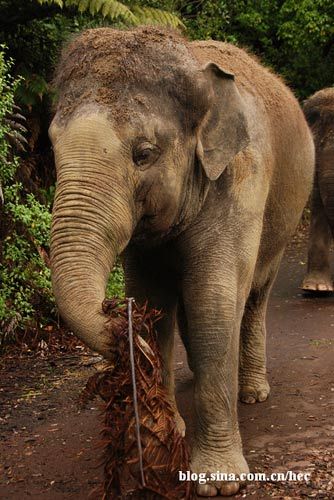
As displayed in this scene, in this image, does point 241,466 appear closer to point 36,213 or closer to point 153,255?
point 153,255

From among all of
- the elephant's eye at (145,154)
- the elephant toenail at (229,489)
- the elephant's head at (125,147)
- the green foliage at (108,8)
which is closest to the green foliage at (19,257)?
the green foliage at (108,8)

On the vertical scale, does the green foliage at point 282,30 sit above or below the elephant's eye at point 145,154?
below

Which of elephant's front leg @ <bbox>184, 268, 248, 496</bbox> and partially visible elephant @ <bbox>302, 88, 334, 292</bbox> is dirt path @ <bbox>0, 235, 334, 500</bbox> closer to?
elephant's front leg @ <bbox>184, 268, 248, 496</bbox>

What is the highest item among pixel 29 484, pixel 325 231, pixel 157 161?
pixel 157 161

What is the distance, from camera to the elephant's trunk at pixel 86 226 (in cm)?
380

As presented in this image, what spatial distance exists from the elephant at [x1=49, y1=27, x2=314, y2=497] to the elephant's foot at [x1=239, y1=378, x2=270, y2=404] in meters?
0.87

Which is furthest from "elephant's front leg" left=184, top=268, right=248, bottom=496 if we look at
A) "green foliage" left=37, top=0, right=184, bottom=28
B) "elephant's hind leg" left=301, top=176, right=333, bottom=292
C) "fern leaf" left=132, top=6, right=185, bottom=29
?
"fern leaf" left=132, top=6, right=185, bottom=29

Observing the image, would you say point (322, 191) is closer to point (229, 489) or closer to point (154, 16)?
point (154, 16)

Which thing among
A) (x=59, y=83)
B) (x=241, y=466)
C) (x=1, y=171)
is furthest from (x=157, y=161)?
(x=1, y=171)

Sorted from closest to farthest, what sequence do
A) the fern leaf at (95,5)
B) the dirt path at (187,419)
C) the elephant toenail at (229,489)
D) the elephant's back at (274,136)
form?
the elephant toenail at (229,489) → the dirt path at (187,419) → the elephant's back at (274,136) → the fern leaf at (95,5)

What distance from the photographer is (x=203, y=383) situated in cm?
490

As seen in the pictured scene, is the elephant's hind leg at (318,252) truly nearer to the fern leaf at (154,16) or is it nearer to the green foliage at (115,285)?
the green foliage at (115,285)

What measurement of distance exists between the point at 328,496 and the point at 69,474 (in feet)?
4.74

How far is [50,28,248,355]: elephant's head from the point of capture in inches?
157
